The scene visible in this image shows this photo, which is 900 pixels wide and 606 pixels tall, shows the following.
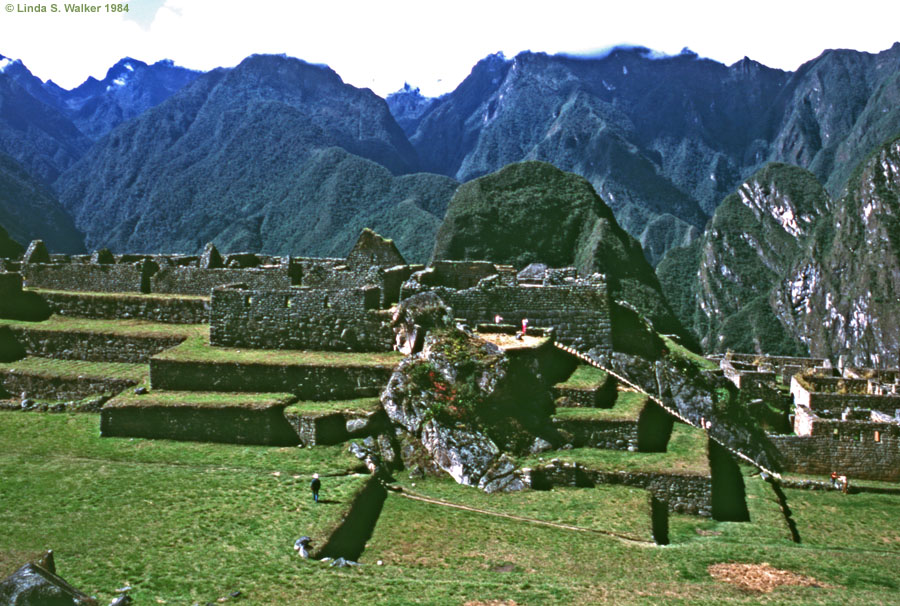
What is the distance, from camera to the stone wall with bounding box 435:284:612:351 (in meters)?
21.6

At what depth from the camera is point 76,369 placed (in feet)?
Result: 71.1

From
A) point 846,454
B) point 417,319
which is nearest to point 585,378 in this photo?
point 417,319

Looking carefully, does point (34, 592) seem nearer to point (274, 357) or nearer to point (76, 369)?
point (274, 357)

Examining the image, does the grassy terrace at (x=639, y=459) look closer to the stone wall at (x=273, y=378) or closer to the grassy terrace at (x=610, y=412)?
the grassy terrace at (x=610, y=412)

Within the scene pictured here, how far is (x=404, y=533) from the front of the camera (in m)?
13.9

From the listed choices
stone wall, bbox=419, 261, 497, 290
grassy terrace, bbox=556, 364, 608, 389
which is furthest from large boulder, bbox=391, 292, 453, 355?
stone wall, bbox=419, 261, 497, 290

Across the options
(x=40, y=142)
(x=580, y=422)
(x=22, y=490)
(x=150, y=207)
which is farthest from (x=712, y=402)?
(x=40, y=142)

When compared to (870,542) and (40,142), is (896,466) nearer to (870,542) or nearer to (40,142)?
(870,542)

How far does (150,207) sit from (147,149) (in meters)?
19.6

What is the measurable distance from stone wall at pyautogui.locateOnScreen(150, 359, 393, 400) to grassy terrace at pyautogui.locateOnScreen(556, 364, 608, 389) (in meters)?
5.17

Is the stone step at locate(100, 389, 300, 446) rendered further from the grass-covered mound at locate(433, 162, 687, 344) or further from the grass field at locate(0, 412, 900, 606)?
the grass-covered mound at locate(433, 162, 687, 344)

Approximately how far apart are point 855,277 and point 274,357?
16298 cm

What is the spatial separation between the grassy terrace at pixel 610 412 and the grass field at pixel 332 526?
91.5 inches

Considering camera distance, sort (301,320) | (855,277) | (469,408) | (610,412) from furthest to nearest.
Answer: (855,277) → (301,320) → (610,412) → (469,408)
